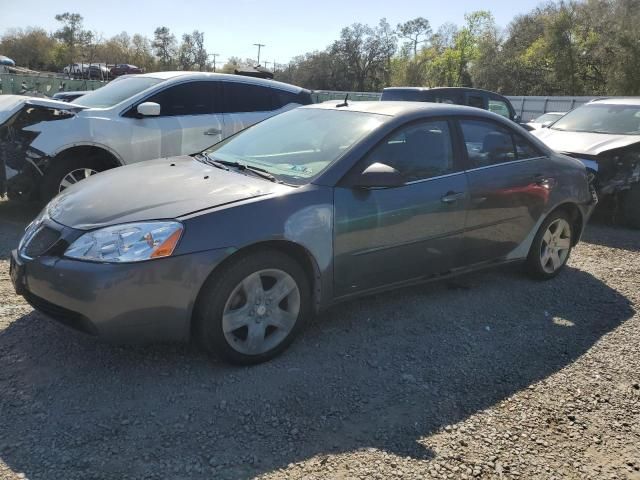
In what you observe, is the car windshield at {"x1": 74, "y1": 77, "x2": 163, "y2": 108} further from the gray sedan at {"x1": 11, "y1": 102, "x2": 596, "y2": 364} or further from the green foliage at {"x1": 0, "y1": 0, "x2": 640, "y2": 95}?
the green foliage at {"x1": 0, "y1": 0, "x2": 640, "y2": 95}

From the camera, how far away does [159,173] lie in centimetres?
368

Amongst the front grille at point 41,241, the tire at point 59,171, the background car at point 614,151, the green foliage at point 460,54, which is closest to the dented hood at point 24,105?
the tire at point 59,171

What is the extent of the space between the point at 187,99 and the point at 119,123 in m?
0.93

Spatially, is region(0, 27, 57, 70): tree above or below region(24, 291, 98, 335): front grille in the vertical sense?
above

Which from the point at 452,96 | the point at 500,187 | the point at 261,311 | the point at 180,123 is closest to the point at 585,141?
the point at 452,96

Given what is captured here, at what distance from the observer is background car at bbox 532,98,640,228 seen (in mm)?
7070

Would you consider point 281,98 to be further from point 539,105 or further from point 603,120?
point 539,105

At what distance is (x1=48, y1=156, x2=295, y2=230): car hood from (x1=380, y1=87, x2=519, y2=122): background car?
777 centimetres

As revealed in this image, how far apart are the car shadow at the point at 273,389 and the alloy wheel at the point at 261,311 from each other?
6.2 inches

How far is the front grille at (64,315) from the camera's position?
2.86 metres

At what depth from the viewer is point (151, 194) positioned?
127 inches

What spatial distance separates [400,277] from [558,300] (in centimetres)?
167

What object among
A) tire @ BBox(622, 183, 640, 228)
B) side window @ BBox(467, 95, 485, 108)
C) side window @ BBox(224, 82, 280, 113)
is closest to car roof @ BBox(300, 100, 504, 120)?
side window @ BBox(224, 82, 280, 113)

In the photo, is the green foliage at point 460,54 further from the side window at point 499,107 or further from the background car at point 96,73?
the side window at point 499,107
